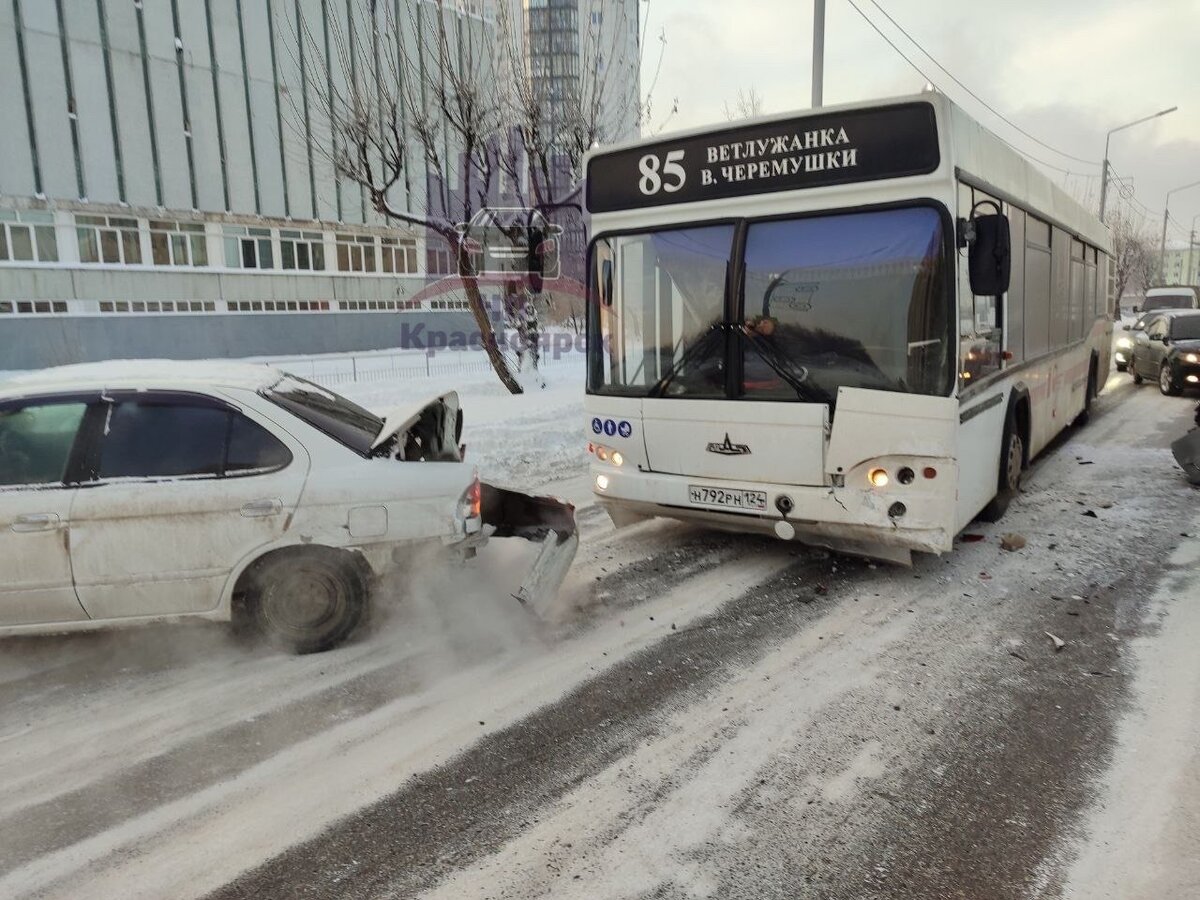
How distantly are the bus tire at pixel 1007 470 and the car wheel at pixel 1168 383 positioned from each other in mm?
10335

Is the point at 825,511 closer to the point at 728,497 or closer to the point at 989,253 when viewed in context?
the point at 728,497

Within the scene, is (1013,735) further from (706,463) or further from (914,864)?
(706,463)

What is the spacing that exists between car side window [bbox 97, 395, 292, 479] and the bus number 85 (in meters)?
3.23

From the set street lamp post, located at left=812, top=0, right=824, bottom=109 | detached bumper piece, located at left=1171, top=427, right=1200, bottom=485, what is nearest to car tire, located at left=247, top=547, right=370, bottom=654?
detached bumper piece, located at left=1171, top=427, right=1200, bottom=485

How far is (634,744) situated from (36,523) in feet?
10.9

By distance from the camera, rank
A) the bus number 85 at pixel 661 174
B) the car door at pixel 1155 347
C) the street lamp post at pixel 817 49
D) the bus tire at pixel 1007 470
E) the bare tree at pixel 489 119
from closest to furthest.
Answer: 1. the bus number 85 at pixel 661 174
2. the bus tire at pixel 1007 470
3. the street lamp post at pixel 817 49
4. the bare tree at pixel 489 119
5. the car door at pixel 1155 347

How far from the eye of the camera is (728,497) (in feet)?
19.3

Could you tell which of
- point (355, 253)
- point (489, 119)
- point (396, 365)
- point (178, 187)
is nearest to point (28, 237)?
point (178, 187)

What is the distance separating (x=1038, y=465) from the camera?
9.73 m

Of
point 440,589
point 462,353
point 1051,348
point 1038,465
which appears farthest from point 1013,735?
point 462,353

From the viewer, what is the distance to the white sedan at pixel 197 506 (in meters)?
4.39

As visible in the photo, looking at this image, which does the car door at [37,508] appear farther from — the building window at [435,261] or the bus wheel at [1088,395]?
the building window at [435,261]

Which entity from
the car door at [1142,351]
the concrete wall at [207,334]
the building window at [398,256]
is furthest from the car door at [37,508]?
the building window at [398,256]

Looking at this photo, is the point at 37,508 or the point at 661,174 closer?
the point at 37,508
